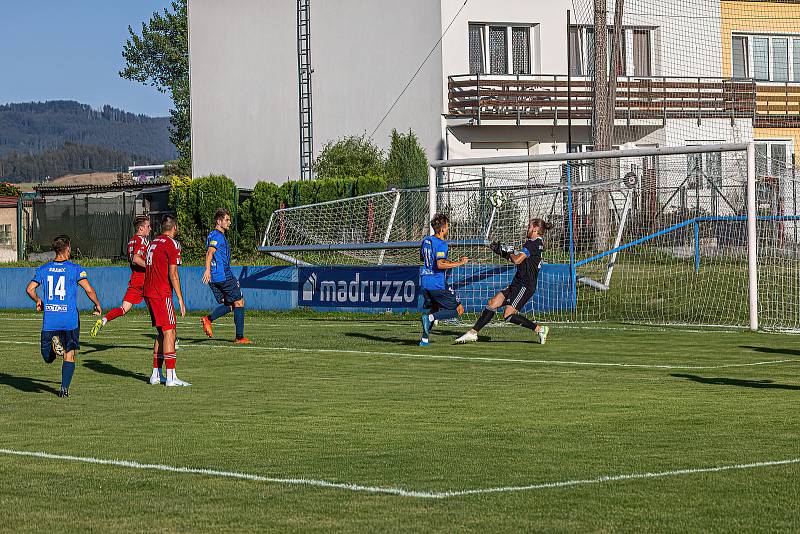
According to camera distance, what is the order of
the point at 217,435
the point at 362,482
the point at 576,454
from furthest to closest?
1. the point at 217,435
2. the point at 576,454
3. the point at 362,482

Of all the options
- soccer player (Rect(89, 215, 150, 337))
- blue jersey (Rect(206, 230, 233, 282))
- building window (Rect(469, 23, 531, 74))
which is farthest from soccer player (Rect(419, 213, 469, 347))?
building window (Rect(469, 23, 531, 74))

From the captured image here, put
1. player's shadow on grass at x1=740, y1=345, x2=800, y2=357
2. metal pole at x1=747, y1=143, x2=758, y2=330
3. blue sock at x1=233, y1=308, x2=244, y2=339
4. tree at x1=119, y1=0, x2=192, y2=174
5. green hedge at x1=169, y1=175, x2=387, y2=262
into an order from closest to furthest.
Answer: player's shadow on grass at x1=740, y1=345, x2=800, y2=357, blue sock at x1=233, y1=308, x2=244, y2=339, metal pole at x1=747, y1=143, x2=758, y2=330, green hedge at x1=169, y1=175, x2=387, y2=262, tree at x1=119, y1=0, x2=192, y2=174

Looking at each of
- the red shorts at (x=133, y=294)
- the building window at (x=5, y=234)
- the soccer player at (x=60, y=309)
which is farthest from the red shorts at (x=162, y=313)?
the building window at (x=5, y=234)

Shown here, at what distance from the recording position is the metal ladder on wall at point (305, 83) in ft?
124

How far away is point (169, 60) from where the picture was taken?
85.3 metres

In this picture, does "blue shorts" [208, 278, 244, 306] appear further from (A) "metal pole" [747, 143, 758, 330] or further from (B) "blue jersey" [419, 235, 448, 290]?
(A) "metal pole" [747, 143, 758, 330]

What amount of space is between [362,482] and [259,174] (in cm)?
3316

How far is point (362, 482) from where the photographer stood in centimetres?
797

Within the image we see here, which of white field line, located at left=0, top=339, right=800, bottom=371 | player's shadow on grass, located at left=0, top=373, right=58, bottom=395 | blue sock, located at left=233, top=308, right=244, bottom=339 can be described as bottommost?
player's shadow on grass, located at left=0, top=373, right=58, bottom=395

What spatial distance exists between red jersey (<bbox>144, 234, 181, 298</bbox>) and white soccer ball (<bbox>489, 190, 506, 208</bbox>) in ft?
39.8

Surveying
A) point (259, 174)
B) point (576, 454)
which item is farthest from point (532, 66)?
point (576, 454)

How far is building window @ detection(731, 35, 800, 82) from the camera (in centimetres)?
3834

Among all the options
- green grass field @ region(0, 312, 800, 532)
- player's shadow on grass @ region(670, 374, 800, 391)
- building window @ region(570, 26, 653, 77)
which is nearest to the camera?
green grass field @ region(0, 312, 800, 532)

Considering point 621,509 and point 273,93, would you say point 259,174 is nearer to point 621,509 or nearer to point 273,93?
point 273,93
